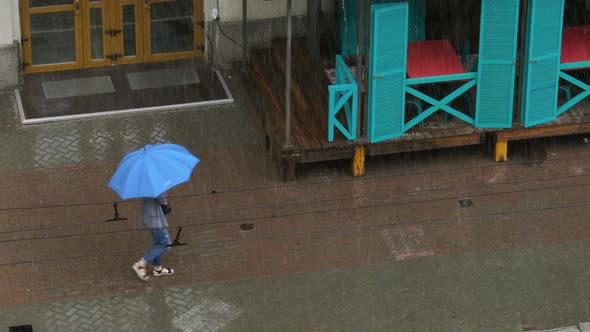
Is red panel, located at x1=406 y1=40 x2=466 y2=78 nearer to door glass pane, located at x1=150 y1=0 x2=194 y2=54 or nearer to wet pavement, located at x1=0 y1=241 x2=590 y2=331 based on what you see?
wet pavement, located at x1=0 y1=241 x2=590 y2=331

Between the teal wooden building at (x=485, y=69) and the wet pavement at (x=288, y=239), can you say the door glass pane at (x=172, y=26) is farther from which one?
the teal wooden building at (x=485, y=69)

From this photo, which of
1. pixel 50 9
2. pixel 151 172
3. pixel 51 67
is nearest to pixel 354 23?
pixel 50 9

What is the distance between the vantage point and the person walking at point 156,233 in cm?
1591

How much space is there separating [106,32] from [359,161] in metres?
5.08

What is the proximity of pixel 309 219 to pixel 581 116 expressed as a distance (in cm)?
440

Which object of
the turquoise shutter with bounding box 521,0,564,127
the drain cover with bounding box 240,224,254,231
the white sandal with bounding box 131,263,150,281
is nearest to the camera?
the white sandal with bounding box 131,263,150,281

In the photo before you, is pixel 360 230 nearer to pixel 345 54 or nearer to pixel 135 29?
pixel 345 54

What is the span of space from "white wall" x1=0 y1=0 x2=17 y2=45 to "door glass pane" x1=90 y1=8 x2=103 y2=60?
1297 millimetres

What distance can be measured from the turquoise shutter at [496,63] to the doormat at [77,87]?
18.9ft

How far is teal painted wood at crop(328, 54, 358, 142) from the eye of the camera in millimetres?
18141

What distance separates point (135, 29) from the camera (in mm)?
21391

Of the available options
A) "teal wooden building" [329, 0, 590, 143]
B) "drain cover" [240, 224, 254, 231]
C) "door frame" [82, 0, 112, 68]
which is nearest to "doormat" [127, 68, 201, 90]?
"door frame" [82, 0, 112, 68]

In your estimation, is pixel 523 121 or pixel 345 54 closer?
pixel 523 121

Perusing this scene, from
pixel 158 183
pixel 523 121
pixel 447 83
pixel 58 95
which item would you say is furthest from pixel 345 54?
pixel 158 183
